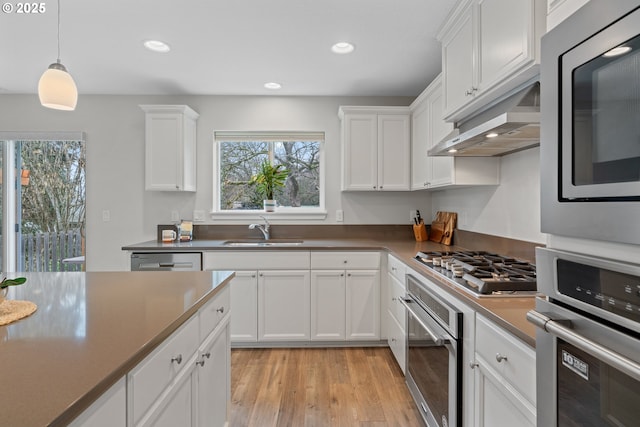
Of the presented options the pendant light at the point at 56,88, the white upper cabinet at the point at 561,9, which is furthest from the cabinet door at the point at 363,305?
the white upper cabinet at the point at 561,9

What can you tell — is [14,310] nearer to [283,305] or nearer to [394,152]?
[283,305]

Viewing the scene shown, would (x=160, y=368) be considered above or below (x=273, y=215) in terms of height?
below

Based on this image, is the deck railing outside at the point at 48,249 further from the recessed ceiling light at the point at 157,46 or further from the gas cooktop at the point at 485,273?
the gas cooktop at the point at 485,273

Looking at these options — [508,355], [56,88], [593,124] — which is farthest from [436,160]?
[56,88]

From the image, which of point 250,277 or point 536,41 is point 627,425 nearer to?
point 536,41

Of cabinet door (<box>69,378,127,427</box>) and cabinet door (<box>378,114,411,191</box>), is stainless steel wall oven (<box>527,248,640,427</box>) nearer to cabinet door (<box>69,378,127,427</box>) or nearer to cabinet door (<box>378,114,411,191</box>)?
cabinet door (<box>69,378,127,427</box>)

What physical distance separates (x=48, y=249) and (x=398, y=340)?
3820 millimetres

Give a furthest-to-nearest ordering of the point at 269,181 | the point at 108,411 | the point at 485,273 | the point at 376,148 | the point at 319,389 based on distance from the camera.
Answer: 1. the point at 269,181
2. the point at 376,148
3. the point at 319,389
4. the point at 485,273
5. the point at 108,411

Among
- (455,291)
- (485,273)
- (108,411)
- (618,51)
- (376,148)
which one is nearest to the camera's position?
(618,51)

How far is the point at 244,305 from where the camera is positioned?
2992mm

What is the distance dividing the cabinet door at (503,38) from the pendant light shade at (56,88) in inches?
82.3

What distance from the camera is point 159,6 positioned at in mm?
2021

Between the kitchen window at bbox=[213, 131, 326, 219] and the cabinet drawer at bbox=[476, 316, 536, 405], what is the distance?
8.40ft

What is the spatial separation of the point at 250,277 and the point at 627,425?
2656 millimetres
